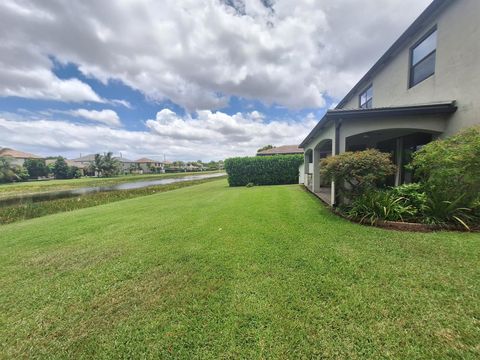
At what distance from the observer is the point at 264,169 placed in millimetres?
20125

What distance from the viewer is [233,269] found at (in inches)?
148

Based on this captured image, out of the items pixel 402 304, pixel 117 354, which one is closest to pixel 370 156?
pixel 402 304

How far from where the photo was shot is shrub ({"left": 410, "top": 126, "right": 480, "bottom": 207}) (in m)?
4.73

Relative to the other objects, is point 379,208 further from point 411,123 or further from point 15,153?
point 15,153

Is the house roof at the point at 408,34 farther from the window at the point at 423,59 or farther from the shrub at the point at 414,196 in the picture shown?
the shrub at the point at 414,196

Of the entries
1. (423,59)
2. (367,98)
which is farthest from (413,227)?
(367,98)

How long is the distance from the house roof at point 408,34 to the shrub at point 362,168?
539cm

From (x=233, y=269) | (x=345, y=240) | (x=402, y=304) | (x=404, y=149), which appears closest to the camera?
(x=402, y=304)

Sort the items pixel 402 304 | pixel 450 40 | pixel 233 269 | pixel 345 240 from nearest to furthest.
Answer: pixel 402 304 < pixel 233 269 < pixel 345 240 < pixel 450 40

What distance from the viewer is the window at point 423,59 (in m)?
7.32

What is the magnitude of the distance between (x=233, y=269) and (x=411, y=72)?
10723 mm

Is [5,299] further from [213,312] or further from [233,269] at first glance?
[233,269]

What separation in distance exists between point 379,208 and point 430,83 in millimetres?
5491

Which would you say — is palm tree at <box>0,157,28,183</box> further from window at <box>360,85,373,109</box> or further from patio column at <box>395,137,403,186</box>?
patio column at <box>395,137,403,186</box>
